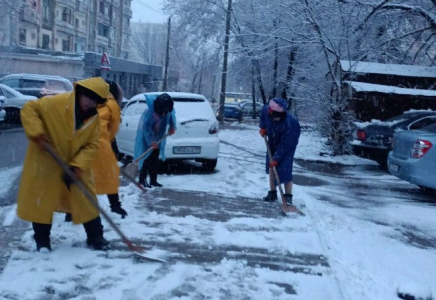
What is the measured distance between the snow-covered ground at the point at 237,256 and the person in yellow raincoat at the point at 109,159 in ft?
1.29

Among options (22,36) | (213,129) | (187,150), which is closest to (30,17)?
(22,36)

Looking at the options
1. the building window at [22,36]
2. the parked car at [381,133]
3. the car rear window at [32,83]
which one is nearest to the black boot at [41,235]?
the parked car at [381,133]

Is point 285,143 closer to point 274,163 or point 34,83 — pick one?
point 274,163

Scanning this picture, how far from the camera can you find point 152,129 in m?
7.96

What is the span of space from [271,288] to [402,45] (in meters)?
16.3

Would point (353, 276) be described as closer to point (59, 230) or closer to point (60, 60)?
point (59, 230)

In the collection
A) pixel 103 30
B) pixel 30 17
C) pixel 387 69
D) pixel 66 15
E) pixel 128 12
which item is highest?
pixel 128 12

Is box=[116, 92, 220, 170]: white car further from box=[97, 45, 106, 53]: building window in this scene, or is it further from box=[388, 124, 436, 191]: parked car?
box=[97, 45, 106, 53]: building window

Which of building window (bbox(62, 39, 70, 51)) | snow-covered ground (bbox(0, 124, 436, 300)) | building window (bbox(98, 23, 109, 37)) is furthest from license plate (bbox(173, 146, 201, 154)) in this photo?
building window (bbox(98, 23, 109, 37))

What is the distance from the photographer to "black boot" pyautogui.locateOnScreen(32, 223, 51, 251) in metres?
4.62

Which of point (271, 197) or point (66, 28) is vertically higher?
point (66, 28)

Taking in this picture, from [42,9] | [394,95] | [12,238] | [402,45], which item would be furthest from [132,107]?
[42,9]

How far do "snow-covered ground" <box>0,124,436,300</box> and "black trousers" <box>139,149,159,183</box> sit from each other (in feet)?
0.93

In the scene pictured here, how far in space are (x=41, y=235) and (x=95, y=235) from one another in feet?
1.58
